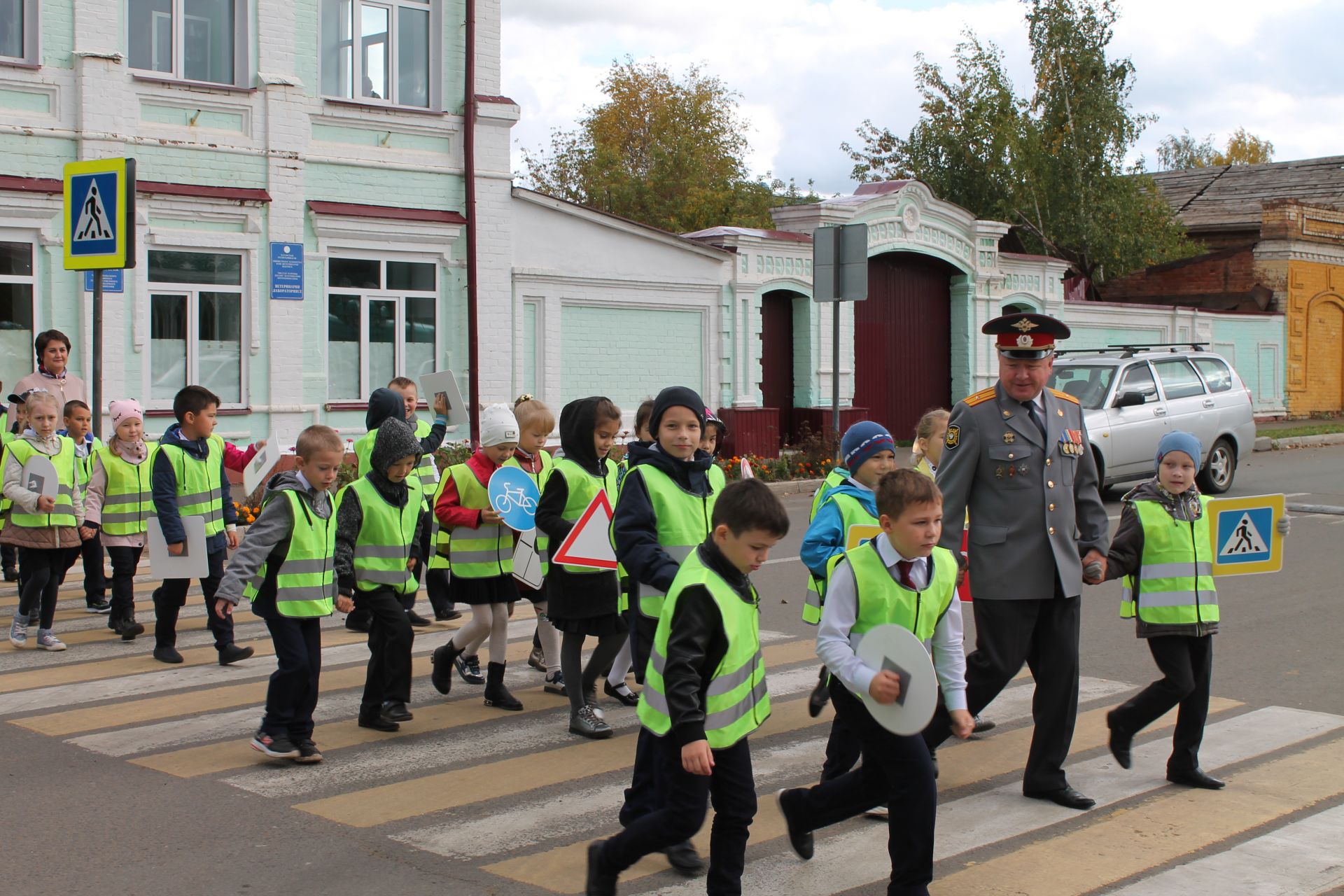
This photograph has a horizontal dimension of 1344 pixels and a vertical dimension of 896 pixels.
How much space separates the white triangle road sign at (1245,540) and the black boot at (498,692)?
3.59 meters

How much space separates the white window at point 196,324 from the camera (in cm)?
1683

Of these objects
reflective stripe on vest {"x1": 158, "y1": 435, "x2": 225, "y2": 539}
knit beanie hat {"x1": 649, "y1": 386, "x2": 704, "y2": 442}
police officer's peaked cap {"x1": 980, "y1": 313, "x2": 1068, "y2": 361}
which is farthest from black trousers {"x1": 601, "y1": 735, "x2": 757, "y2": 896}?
reflective stripe on vest {"x1": 158, "y1": 435, "x2": 225, "y2": 539}

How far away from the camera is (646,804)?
484 cm

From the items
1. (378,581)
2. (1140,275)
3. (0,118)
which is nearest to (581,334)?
(0,118)

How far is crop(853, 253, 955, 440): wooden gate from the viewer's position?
2441cm

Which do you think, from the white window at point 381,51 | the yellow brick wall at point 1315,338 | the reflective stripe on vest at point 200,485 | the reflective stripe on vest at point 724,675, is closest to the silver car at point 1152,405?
the white window at point 381,51

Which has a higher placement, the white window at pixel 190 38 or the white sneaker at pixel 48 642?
the white window at pixel 190 38

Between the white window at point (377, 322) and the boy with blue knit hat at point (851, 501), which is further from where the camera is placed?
the white window at point (377, 322)

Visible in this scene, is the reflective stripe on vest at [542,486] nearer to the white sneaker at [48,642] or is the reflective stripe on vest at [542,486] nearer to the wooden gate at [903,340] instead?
the white sneaker at [48,642]

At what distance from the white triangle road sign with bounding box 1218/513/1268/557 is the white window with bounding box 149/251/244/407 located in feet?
43.8

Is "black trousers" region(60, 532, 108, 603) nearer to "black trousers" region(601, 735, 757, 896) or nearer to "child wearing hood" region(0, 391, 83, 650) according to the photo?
"child wearing hood" region(0, 391, 83, 650)

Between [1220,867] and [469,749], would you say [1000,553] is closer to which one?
[1220,867]

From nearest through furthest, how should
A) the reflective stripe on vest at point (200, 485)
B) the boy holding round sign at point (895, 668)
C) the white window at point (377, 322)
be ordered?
the boy holding round sign at point (895, 668), the reflective stripe on vest at point (200, 485), the white window at point (377, 322)

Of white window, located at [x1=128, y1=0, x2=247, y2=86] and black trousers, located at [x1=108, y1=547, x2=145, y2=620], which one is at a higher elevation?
white window, located at [x1=128, y1=0, x2=247, y2=86]
